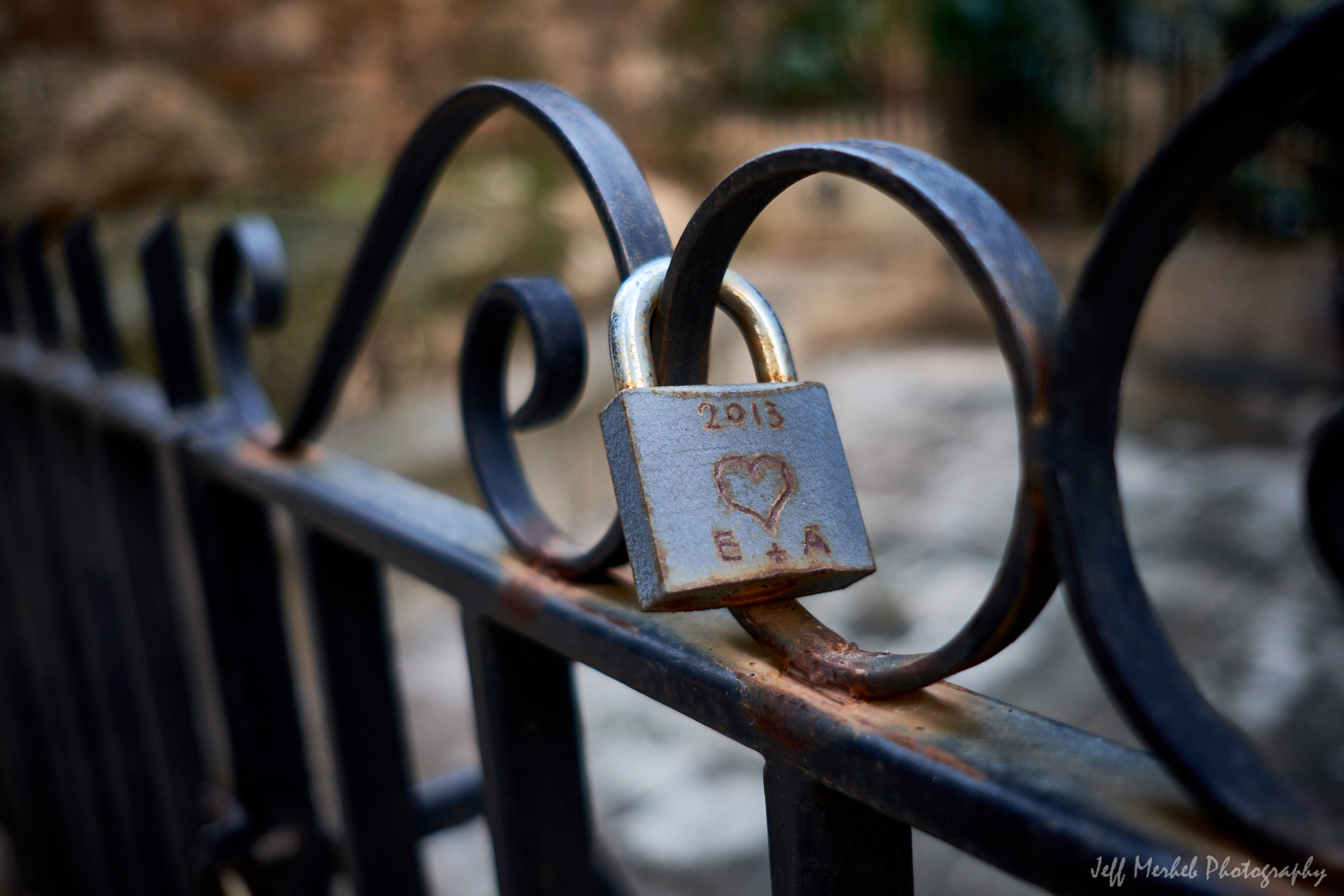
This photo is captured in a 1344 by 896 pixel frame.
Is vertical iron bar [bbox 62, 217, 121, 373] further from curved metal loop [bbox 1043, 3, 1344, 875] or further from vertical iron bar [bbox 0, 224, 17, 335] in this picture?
curved metal loop [bbox 1043, 3, 1344, 875]

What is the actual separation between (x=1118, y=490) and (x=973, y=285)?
0.09m

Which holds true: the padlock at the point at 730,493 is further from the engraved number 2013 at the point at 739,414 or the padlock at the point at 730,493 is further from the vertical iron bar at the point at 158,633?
the vertical iron bar at the point at 158,633

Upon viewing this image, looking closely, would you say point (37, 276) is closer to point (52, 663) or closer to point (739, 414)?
point (52, 663)

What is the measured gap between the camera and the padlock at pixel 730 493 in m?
0.40

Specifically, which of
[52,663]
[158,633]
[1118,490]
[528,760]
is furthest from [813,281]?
[1118,490]

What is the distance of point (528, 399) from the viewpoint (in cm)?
54

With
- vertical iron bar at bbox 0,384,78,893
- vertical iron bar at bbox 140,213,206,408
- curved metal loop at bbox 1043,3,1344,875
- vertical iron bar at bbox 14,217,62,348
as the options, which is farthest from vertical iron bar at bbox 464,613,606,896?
vertical iron bar at bbox 0,384,78,893

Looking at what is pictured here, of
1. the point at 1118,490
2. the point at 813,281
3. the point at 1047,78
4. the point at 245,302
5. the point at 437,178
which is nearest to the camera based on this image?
the point at 1118,490

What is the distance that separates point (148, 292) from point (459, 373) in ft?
1.83

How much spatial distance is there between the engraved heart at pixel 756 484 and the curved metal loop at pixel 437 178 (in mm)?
128

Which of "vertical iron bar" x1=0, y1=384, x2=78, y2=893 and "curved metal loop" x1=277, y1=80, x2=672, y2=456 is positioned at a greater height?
"curved metal loop" x1=277, y1=80, x2=672, y2=456

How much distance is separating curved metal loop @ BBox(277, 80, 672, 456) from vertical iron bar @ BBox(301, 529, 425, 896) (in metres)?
0.12

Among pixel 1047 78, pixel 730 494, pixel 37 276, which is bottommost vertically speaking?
pixel 730 494

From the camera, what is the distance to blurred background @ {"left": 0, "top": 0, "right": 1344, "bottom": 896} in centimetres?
244
